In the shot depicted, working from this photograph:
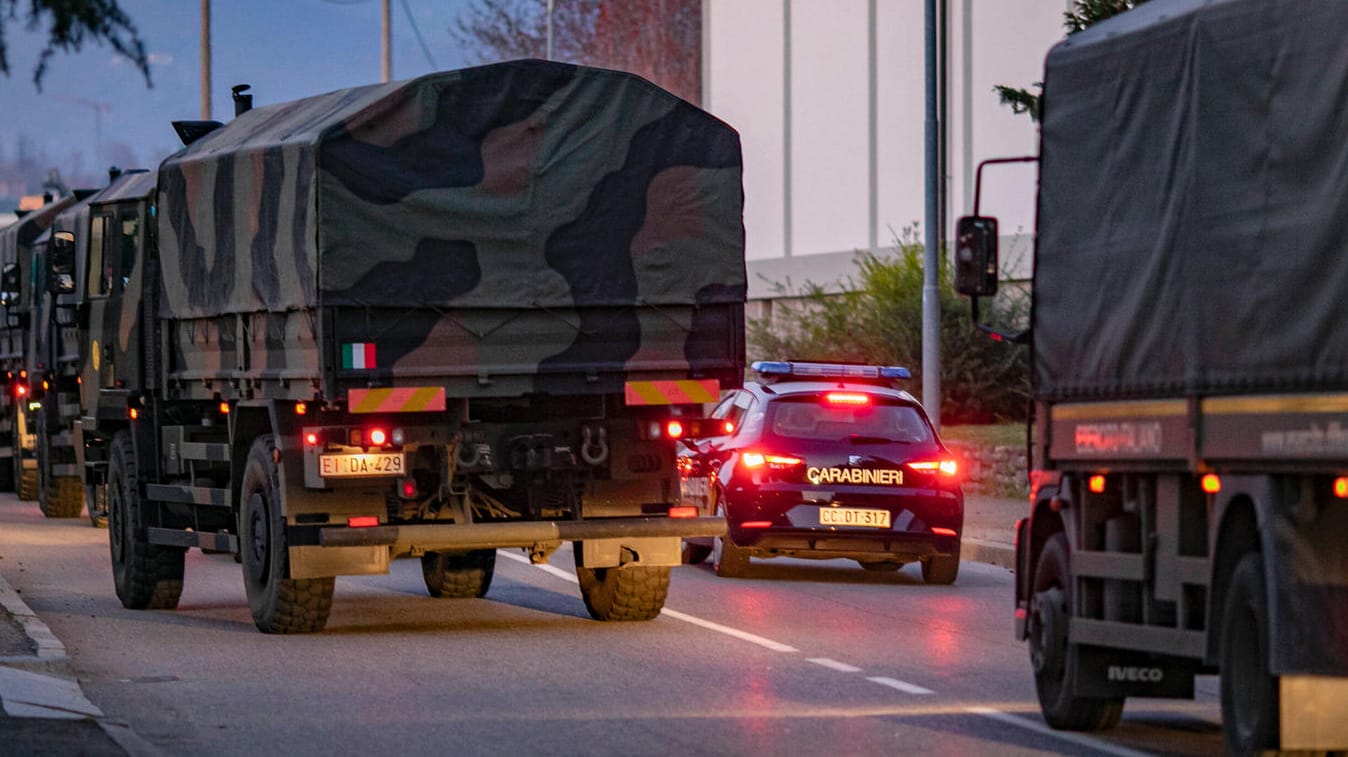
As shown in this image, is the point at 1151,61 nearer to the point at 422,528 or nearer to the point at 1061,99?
the point at 1061,99

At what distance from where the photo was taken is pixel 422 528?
49.8 feet

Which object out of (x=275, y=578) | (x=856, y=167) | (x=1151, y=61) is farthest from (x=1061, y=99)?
(x=856, y=167)

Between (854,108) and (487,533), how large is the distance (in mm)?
30279

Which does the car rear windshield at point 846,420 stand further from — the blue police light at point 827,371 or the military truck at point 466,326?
the military truck at point 466,326

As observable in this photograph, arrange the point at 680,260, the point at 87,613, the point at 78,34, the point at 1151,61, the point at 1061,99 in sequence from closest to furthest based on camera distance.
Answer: the point at 78,34 → the point at 1151,61 → the point at 1061,99 → the point at 680,260 → the point at 87,613

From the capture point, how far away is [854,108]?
44656 millimetres

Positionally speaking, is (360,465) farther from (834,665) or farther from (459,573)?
(459,573)

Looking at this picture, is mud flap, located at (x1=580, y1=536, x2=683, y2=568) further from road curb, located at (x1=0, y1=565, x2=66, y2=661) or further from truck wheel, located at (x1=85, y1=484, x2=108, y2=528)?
truck wheel, located at (x1=85, y1=484, x2=108, y2=528)

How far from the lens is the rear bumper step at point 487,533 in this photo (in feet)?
49.2

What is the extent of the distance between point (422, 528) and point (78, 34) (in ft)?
29.7

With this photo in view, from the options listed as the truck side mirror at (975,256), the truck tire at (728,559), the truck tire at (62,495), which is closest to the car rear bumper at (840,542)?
the truck tire at (728,559)

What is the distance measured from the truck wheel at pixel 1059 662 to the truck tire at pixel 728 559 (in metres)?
8.48

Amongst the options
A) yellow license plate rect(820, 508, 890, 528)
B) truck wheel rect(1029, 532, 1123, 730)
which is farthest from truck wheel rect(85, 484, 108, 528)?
truck wheel rect(1029, 532, 1123, 730)

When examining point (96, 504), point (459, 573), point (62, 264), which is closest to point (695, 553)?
point (459, 573)
